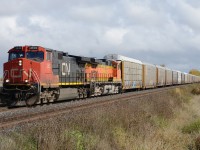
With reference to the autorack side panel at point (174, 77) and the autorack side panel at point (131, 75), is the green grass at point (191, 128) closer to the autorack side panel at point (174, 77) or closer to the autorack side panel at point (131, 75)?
the autorack side panel at point (131, 75)

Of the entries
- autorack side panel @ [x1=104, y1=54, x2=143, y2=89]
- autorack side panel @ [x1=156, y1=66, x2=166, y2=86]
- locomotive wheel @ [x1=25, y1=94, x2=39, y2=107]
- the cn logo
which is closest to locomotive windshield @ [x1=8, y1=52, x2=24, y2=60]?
the cn logo

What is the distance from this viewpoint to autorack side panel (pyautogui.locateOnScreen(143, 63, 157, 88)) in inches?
1683

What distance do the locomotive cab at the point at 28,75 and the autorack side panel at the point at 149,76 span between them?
2507cm

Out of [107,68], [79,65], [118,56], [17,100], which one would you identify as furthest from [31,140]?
[118,56]

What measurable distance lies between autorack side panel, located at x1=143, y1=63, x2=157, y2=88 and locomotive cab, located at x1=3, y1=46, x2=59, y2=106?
25.1 meters

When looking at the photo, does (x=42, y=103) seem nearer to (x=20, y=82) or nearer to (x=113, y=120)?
(x=20, y=82)

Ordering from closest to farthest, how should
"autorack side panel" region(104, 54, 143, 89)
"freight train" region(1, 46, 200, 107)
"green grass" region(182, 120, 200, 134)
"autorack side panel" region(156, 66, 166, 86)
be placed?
1. "green grass" region(182, 120, 200, 134)
2. "freight train" region(1, 46, 200, 107)
3. "autorack side panel" region(104, 54, 143, 89)
4. "autorack side panel" region(156, 66, 166, 86)

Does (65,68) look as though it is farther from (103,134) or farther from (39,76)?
(103,134)

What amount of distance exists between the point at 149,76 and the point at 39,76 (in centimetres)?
2874

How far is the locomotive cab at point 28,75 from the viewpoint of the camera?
679 inches

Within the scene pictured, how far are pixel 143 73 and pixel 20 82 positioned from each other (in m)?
26.3

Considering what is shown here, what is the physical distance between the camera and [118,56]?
3416 cm

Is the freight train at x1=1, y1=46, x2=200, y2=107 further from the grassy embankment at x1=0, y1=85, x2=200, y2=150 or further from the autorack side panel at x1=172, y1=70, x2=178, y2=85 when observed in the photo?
the autorack side panel at x1=172, y1=70, x2=178, y2=85

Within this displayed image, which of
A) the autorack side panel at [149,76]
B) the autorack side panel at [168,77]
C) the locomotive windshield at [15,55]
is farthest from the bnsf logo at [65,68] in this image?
the autorack side panel at [168,77]
